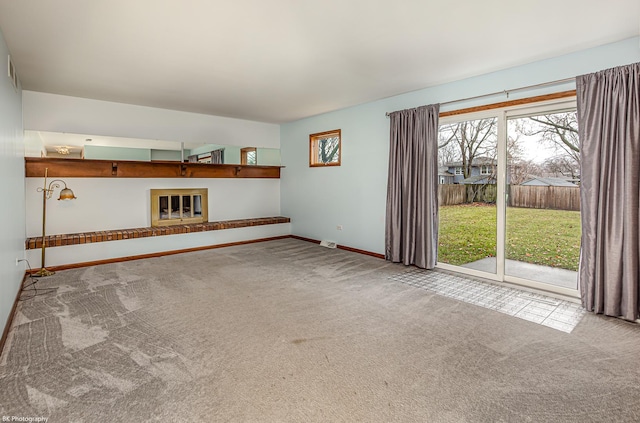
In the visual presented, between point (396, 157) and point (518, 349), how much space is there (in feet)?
9.60

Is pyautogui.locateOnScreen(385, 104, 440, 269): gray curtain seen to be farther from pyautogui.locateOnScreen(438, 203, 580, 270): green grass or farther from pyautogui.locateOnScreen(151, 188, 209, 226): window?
pyautogui.locateOnScreen(151, 188, 209, 226): window

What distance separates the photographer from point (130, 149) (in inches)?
206

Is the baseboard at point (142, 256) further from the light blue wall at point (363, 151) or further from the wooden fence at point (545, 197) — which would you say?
the wooden fence at point (545, 197)

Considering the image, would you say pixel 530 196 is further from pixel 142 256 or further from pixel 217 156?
pixel 142 256

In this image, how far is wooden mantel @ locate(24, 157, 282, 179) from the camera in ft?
15.1

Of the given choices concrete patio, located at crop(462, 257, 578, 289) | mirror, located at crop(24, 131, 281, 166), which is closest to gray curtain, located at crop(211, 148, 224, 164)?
mirror, located at crop(24, 131, 281, 166)

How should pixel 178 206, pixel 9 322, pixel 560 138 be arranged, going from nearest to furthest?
1. pixel 9 322
2. pixel 560 138
3. pixel 178 206

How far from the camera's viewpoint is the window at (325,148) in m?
5.92

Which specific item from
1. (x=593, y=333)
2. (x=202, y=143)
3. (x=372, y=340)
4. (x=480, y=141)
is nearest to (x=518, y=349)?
(x=593, y=333)

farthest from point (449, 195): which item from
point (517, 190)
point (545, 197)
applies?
point (545, 197)

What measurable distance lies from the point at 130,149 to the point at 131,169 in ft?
1.06

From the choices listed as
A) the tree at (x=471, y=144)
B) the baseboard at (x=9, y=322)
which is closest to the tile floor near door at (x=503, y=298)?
the tree at (x=471, y=144)

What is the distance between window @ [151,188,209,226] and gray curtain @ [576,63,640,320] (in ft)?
18.7

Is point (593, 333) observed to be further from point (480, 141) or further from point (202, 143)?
point (202, 143)
